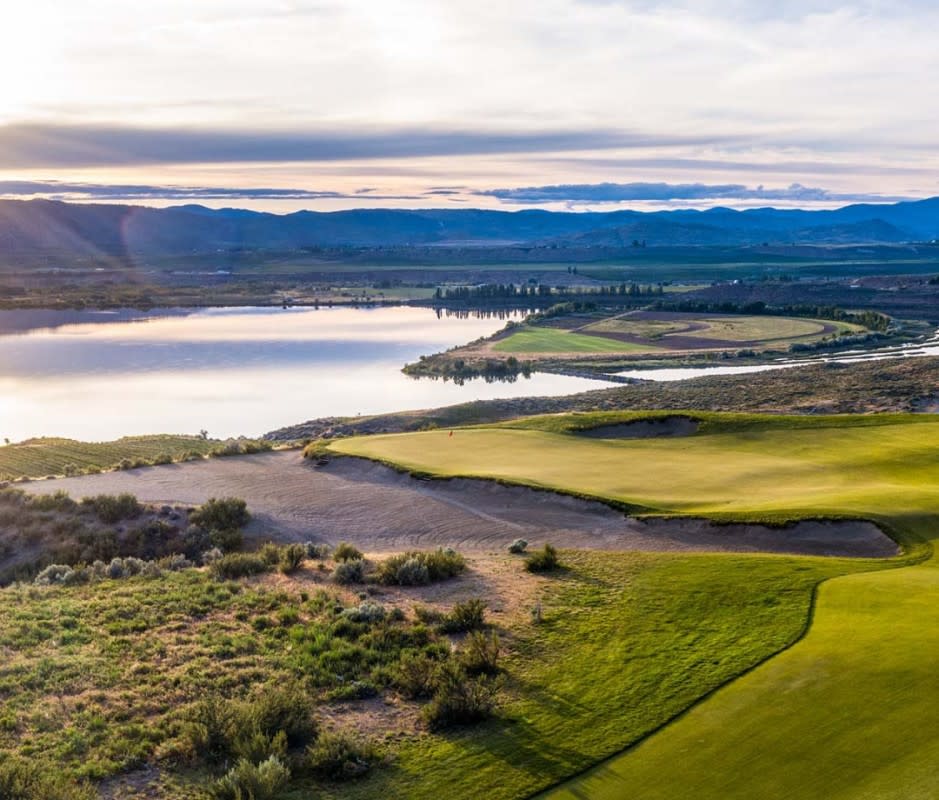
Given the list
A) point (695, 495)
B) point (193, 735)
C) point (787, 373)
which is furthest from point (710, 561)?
point (787, 373)

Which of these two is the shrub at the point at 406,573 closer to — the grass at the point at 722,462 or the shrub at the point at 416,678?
the shrub at the point at 416,678

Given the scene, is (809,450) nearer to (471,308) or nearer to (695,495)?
(695,495)

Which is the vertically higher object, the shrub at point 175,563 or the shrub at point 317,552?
the shrub at point 317,552

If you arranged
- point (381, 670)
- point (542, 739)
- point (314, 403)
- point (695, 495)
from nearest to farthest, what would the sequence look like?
point (542, 739) < point (381, 670) < point (695, 495) < point (314, 403)

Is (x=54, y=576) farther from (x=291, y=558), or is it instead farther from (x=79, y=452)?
(x=79, y=452)

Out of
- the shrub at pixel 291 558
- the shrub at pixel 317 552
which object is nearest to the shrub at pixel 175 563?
the shrub at pixel 291 558

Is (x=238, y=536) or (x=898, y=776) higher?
(x=898, y=776)
